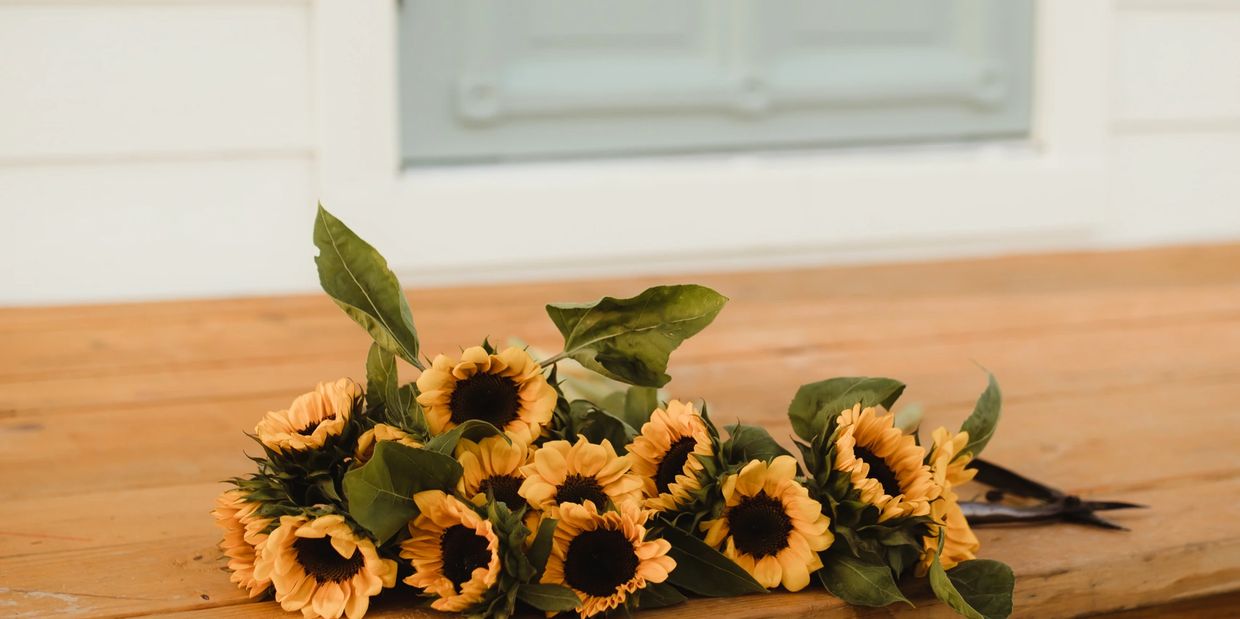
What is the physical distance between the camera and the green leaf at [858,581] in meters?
0.69

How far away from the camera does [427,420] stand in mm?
682

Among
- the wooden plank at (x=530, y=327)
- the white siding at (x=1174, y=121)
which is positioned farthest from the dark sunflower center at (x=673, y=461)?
the white siding at (x=1174, y=121)

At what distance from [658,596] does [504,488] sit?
0.33ft

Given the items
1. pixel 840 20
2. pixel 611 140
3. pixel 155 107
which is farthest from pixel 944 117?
pixel 155 107

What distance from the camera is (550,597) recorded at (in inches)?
25.6

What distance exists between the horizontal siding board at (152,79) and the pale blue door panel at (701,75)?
0.18 m

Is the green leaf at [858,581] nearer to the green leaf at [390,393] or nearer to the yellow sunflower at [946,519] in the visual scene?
the yellow sunflower at [946,519]

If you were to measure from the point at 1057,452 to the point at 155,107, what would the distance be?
1.30 metres

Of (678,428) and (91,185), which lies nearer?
(678,428)

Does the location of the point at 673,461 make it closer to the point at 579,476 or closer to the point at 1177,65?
the point at 579,476

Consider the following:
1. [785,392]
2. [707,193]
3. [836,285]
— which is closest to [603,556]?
[785,392]

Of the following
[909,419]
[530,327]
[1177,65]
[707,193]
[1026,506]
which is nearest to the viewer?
[1026,506]

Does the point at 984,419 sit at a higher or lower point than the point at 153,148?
lower

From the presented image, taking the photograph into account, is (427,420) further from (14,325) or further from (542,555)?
(14,325)
